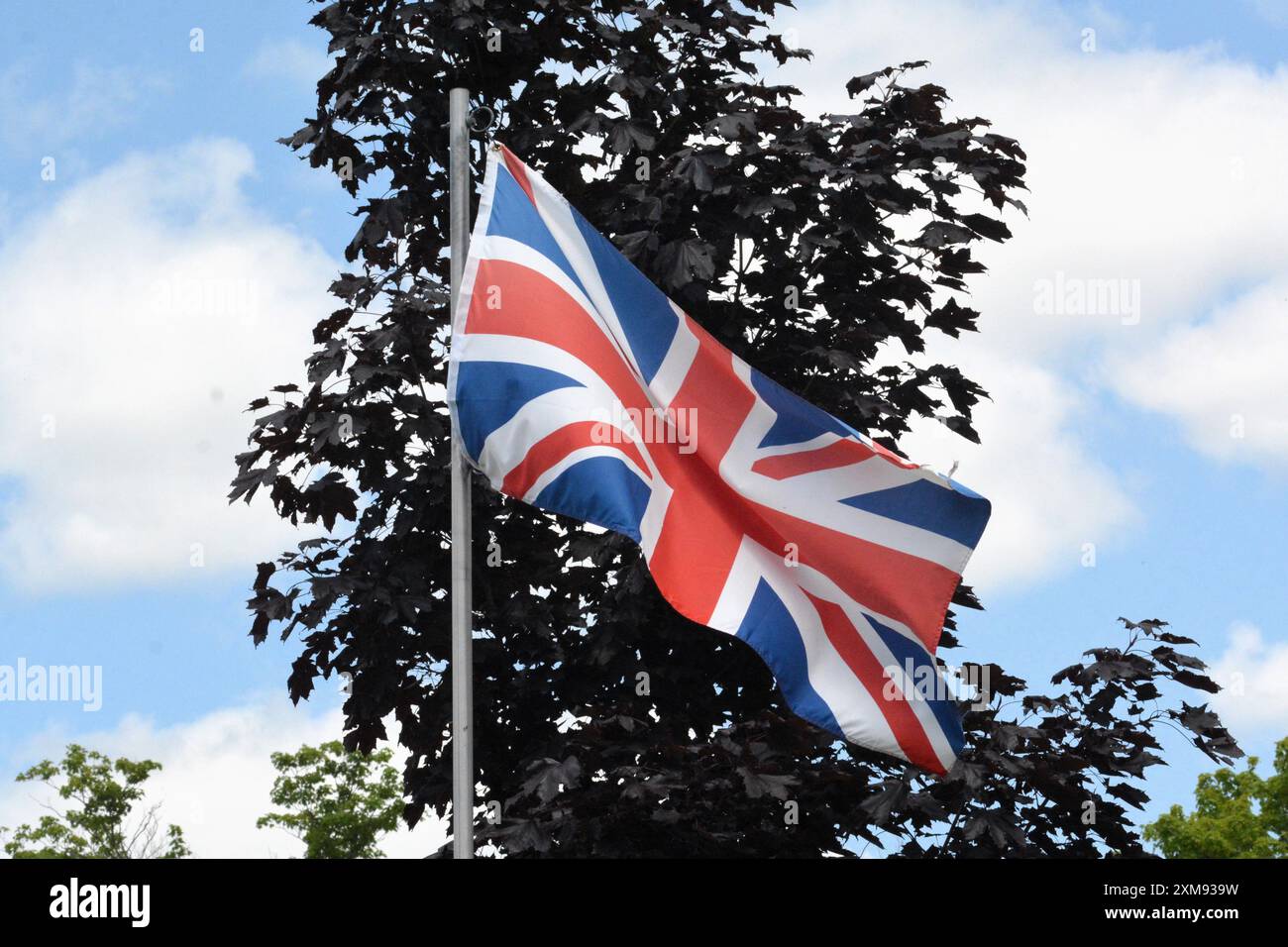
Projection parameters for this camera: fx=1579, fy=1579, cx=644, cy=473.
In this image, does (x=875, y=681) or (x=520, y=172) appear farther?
(x=875, y=681)

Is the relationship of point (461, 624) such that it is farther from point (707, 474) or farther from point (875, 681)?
point (875, 681)

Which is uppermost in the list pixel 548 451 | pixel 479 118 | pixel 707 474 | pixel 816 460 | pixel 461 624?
pixel 479 118

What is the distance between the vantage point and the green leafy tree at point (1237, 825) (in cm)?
3831

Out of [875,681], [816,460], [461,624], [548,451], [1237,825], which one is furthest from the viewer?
[1237,825]

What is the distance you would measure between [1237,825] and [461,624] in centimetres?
3541

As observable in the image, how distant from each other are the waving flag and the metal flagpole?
0.43 feet

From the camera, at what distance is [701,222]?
1129cm

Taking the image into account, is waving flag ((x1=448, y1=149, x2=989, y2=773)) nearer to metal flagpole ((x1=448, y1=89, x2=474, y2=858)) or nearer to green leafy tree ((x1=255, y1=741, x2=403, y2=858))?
metal flagpole ((x1=448, y1=89, x2=474, y2=858))

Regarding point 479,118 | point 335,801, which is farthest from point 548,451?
point 335,801

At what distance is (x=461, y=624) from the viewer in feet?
26.6

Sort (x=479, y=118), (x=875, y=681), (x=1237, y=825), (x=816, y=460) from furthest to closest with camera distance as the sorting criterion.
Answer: (x=1237, y=825) < (x=816, y=460) < (x=479, y=118) < (x=875, y=681)
